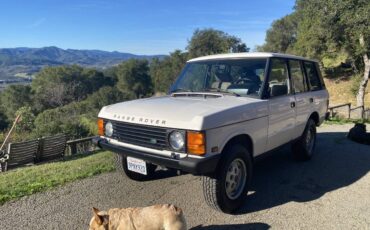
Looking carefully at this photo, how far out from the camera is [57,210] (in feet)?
14.9

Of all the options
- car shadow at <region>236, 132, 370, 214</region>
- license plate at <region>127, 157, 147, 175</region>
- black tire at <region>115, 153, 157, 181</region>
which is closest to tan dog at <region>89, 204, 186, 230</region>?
license plate at <region>127, 157, 147, 175</region>

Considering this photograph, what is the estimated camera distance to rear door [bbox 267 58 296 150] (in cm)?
499

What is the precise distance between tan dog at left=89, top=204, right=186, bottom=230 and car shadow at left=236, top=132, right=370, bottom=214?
1263 millimetres

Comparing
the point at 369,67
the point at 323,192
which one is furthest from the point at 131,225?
the point at 369,67

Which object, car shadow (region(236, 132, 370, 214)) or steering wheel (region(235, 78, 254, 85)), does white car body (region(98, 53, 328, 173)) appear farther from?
car shadow (region(236, 132, 370, 214))

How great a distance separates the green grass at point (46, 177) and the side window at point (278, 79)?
10.7 ft

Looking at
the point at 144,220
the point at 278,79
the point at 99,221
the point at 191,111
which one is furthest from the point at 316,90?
the point at 99,221

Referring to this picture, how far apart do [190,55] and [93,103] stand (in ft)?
57.6

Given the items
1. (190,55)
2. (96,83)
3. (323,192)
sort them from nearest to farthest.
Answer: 1. (323,192)
2. (190,55)
3. (96,83)

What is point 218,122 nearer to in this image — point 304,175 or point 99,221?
point 99,221

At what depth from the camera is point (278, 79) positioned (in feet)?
17.6

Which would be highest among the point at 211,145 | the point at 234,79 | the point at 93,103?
the point at 234,79

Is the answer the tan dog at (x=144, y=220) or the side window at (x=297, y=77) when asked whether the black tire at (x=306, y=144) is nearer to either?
the side window at (x=297, y=77)

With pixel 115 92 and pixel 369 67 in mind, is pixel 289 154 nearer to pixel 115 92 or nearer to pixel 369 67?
pixel 369 67
